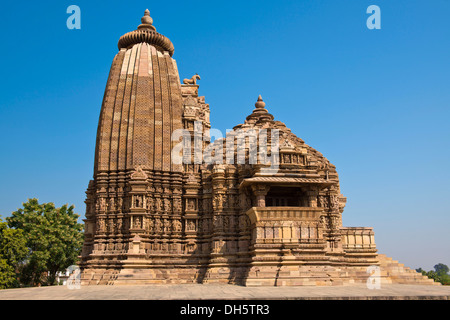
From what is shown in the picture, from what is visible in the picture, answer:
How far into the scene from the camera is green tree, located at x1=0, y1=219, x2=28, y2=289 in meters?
29.3

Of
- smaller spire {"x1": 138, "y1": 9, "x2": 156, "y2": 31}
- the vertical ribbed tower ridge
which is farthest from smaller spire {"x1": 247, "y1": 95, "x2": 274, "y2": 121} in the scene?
smaller spire {"x1": 138, "y1": 9, "x2": 156, "y2": 31}

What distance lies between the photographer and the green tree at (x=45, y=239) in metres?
34.0

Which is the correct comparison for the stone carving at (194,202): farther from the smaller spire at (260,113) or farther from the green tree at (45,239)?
the green tree at (45,239)

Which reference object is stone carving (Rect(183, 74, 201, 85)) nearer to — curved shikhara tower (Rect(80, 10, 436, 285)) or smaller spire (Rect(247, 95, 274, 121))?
curved shikhara tower (Rect(80, 10, 436, 285))

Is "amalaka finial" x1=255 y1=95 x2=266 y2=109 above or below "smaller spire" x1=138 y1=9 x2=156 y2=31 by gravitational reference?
below

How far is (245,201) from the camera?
22.3 metres

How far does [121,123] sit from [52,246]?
16151 millimetres

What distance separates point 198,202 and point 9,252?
16.0 metres

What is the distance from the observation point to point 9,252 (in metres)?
30.2

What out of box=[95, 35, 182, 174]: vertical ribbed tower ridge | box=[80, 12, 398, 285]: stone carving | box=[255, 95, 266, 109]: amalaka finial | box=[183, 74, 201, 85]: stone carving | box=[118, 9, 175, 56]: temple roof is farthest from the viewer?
box=[183, 74, 201, 85]: stone carving

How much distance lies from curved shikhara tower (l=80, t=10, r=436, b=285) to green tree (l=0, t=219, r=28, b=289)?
925cm

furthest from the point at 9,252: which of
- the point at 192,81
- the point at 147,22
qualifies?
the point at 147,22
